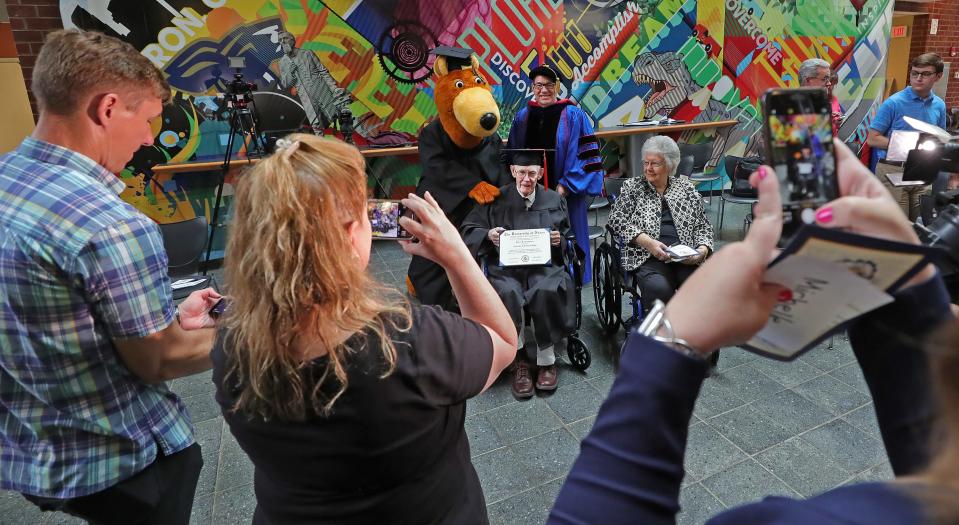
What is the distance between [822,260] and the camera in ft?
1.51

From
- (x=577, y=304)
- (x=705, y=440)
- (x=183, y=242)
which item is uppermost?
(x=183, y=242)

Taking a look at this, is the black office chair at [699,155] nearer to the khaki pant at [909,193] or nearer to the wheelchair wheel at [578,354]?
the khaki pant at [909,193]

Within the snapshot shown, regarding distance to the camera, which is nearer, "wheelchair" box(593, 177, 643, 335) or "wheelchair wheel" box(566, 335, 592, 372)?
"wheelchair wheel" box(566, 335, 592, 372)

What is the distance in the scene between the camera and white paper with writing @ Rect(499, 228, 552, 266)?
2965mm

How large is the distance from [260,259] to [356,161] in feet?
0.82

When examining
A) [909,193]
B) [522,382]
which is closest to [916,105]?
[909,193]

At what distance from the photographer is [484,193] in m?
3.35

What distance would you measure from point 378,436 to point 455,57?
3049mm

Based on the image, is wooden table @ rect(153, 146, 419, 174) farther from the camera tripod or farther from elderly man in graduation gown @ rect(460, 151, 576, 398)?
elderly man in graduation gown @ rect(460, 151, 576, 398)

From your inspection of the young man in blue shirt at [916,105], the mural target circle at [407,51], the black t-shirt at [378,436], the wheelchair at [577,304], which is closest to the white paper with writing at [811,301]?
the black t-shirt at [378,436]

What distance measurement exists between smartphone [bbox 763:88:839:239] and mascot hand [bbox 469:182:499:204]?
8.63ft

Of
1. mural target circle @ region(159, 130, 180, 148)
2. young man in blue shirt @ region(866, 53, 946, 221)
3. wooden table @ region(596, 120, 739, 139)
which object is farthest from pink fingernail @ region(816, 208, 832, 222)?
wooden table @ region(596, 120, 739, 139)

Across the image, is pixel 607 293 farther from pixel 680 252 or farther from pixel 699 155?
pixel 699 155

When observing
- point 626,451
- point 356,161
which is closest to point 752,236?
point 626,451
